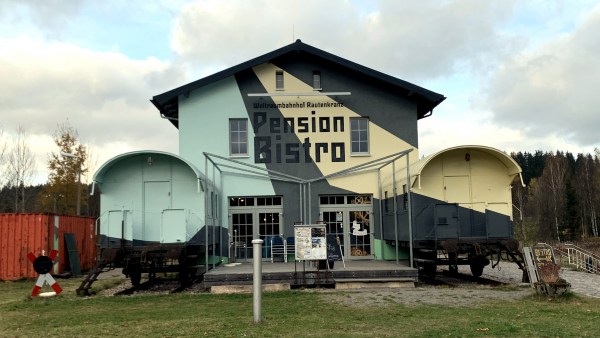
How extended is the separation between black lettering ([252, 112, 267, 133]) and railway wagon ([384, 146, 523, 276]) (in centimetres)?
526

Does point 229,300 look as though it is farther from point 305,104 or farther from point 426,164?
point 305,104

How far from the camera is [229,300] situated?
11688 mm

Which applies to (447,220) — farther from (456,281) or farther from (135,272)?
(135,272)

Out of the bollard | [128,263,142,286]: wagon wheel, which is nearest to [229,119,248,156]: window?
[128,263,142,286]: wagon wheel

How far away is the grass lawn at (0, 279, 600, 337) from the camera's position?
769 cm

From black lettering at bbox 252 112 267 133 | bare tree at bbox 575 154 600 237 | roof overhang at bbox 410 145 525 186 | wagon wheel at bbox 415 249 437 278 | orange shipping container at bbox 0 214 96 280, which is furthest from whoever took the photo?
bare tree at bbox 575 154 600 237

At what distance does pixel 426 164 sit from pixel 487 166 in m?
2.10

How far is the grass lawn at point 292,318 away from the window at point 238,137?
746 centimetres

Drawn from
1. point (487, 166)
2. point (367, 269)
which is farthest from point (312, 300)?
point (487, 166)

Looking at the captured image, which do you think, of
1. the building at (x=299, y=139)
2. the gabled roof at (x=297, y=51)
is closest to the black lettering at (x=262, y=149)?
the building at (x=299, y=139)

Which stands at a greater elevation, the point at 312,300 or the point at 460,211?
the point at 460,211

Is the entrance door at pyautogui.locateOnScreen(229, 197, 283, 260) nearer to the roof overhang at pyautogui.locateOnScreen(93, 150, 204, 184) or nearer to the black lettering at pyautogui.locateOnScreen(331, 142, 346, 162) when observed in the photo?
the black lettering at pyautogui.locateOnScreen(331, 142, 346, 162)

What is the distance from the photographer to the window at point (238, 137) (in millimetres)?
18734

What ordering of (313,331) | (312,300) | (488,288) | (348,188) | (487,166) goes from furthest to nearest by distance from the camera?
(348,188), (487,166), (488,288), (312,300), (313,331)
